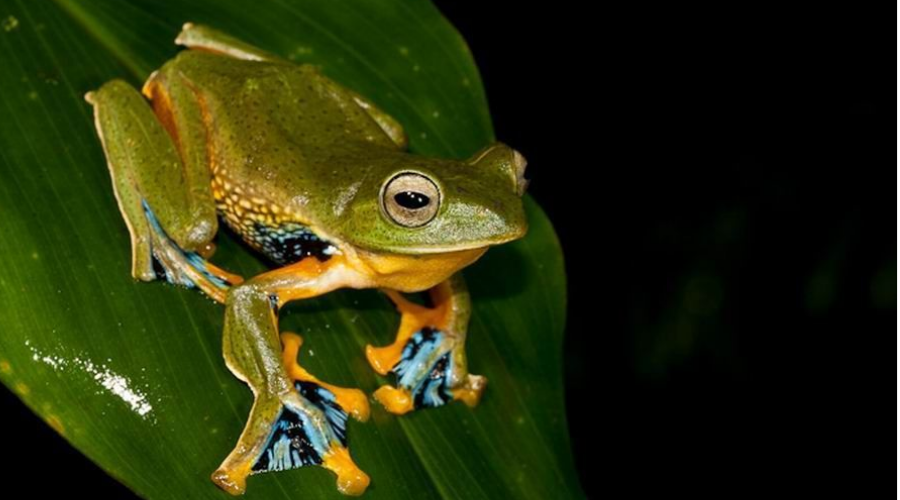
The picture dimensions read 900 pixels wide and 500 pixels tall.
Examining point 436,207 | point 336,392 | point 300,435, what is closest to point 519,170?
point 436,207

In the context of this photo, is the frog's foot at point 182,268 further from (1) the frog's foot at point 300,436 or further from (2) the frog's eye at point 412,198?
(2) the frog's eye at point 412,198

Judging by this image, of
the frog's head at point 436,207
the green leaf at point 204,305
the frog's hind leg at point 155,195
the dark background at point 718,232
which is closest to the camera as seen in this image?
the green leaf at point 204,305

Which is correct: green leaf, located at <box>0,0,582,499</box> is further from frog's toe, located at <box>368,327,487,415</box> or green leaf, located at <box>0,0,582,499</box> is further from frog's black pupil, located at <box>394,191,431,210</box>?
frog's black pupil, located at <box>394,191,431,210</box>

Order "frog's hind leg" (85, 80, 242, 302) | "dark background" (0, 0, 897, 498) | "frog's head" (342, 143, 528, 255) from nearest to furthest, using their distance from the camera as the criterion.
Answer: "frog's head" (342, 143, 528, 255) → "frog's hind leg" (85, 80, 242, 302) → "dark background" (0, 0, 897, 498)

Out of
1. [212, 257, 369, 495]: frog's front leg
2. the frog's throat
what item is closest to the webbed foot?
[212, 257, 369, 495]: frog's front leg

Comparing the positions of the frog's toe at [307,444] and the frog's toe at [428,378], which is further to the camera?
the frog's toe at [428,378]

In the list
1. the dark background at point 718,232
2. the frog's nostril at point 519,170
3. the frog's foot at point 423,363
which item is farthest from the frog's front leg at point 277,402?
the dark background at point 718,232

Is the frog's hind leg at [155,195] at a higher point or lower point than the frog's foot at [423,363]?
higher
